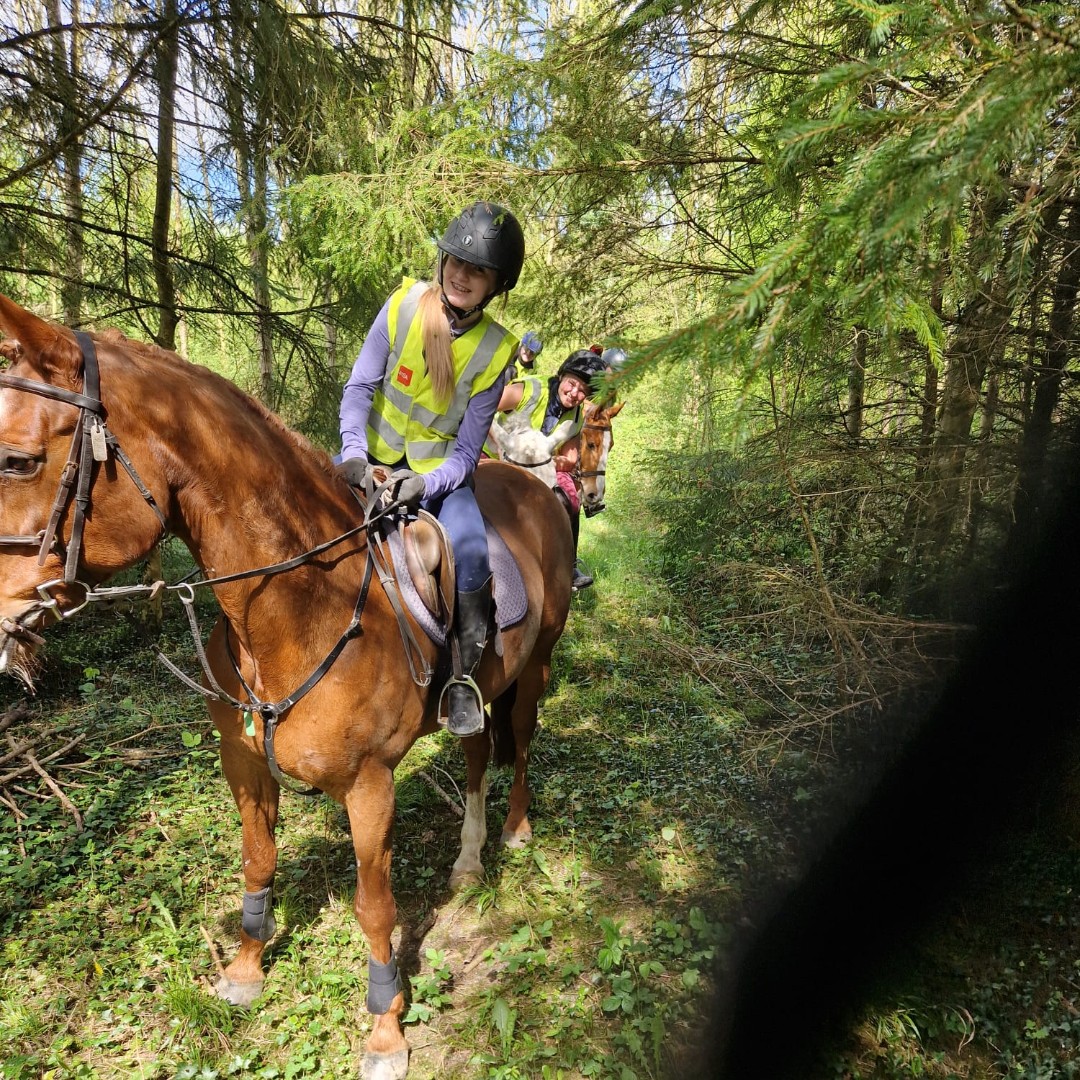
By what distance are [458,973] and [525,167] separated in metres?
4.99

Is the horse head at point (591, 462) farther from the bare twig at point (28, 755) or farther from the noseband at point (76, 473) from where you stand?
the noseband at point (76, 473)

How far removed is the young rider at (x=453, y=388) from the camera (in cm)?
289

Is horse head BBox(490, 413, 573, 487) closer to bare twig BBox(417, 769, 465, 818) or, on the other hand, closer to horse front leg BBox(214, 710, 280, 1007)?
bare twig BBox(417, 769, 465, 818)

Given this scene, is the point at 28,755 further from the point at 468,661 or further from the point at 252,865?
the point at 468,661

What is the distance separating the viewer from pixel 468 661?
3.07 meters

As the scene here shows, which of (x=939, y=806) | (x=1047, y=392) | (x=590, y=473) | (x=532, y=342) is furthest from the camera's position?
(x=590, y=473)

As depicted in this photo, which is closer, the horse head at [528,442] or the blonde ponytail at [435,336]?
the blonde ponytail at [435,336]

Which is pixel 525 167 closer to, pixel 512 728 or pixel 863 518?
pixel 863 518

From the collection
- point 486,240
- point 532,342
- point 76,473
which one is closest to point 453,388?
point 486,240

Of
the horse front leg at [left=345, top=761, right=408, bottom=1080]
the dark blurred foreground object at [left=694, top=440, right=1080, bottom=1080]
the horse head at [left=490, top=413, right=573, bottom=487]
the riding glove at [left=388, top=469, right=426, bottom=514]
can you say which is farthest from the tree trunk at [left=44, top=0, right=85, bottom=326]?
the dark blurred foreground object at [left=694, top=440, right=1080, bottom=1080]

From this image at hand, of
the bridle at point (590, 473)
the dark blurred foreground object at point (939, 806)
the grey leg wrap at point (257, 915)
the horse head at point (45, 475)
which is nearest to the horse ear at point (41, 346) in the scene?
the horse head at point (45, 475)

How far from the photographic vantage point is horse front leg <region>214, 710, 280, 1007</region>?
9.54 ft

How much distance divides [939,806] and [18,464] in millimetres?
4301

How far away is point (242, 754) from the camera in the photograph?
2.85m
